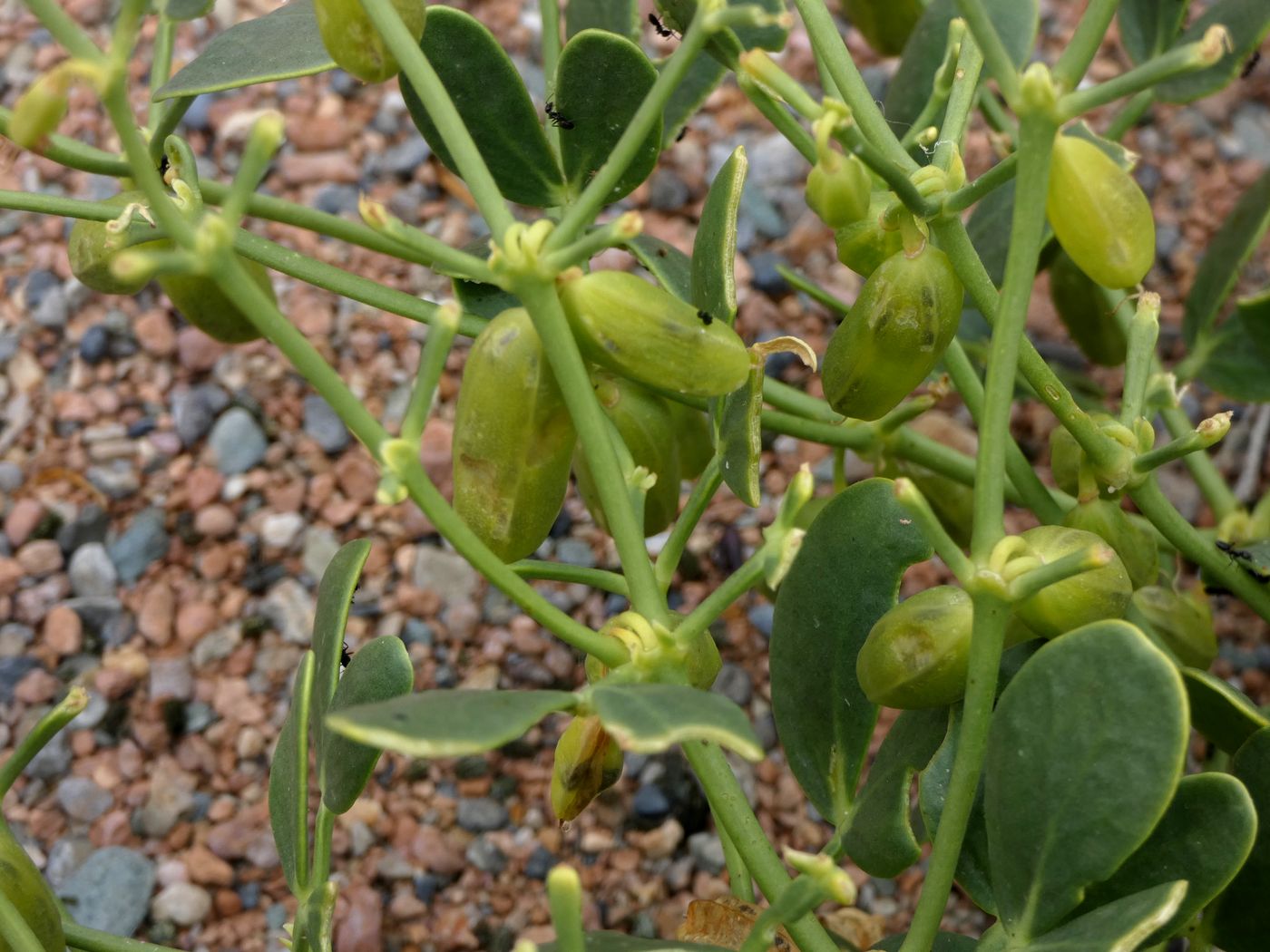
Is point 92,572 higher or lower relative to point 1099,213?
lower

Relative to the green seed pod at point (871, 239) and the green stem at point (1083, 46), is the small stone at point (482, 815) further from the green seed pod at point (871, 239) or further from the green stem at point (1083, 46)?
the green stem at point (1083, 46)

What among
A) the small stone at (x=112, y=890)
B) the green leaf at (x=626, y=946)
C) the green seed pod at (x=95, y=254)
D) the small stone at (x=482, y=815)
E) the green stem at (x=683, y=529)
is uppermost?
the green seed pod at (x=95, y=254)

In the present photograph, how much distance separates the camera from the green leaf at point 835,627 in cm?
79

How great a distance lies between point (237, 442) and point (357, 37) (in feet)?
2.66

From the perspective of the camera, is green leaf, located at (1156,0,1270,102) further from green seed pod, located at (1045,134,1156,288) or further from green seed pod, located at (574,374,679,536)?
green seed pod, located at (574,374,679,536)

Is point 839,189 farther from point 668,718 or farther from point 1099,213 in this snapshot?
point 668,718

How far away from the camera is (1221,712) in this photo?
0.81 meters

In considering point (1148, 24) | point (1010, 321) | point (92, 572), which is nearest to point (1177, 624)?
point (1010, 321)

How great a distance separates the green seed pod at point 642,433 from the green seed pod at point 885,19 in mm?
470

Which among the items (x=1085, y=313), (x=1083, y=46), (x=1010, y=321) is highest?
(x=1083, y=46)

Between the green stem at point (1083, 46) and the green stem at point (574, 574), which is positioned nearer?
the green stem at point (1083, 46)

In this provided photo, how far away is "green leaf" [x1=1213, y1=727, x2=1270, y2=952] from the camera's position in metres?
0.76

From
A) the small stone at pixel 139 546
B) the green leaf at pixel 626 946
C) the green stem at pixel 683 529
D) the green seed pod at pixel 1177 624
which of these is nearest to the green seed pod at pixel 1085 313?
the green seed pod at pixel 1177 624

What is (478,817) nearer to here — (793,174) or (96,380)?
(96,380)
